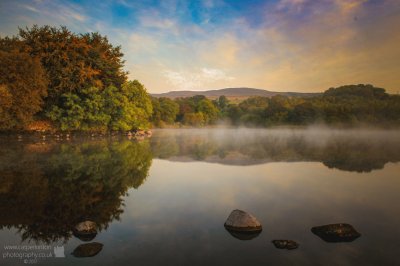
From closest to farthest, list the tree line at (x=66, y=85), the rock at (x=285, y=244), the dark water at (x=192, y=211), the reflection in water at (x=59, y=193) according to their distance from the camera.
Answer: the dark water at (x=192, y=211)
the rock at (x=285, y=244)
the reflection in water at (x=59, y=193)
the tree line at (x=66, y=85)

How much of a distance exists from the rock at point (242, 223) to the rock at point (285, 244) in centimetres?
96

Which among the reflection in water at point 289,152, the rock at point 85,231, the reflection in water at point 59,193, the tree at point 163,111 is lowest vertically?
the reflection in water at point 289,152

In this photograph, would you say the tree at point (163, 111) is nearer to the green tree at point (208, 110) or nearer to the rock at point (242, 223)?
the green tree at point (208, 110)

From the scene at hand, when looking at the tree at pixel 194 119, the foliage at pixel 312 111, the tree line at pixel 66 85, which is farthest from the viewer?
the tree at pixel 194 119

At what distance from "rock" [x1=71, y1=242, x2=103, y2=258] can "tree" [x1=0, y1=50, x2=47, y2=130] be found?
33809 millimetres

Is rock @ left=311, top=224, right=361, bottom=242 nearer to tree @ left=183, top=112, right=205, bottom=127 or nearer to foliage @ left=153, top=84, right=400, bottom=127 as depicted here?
foliage @ left=153, top=84, right=400, bottom=127

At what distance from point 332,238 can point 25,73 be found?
41570mm

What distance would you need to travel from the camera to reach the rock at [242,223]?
779 centimetres

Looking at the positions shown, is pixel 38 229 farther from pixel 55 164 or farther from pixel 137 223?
pixel 55 164

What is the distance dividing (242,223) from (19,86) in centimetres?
3885

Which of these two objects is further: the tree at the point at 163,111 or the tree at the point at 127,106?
the tree at the point at 163,111

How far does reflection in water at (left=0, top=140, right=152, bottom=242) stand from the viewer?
8.02 meters

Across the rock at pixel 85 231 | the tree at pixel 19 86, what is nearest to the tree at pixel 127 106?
the tree at pixel 19 86

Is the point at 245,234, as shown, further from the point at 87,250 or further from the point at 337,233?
the point at 87,250
